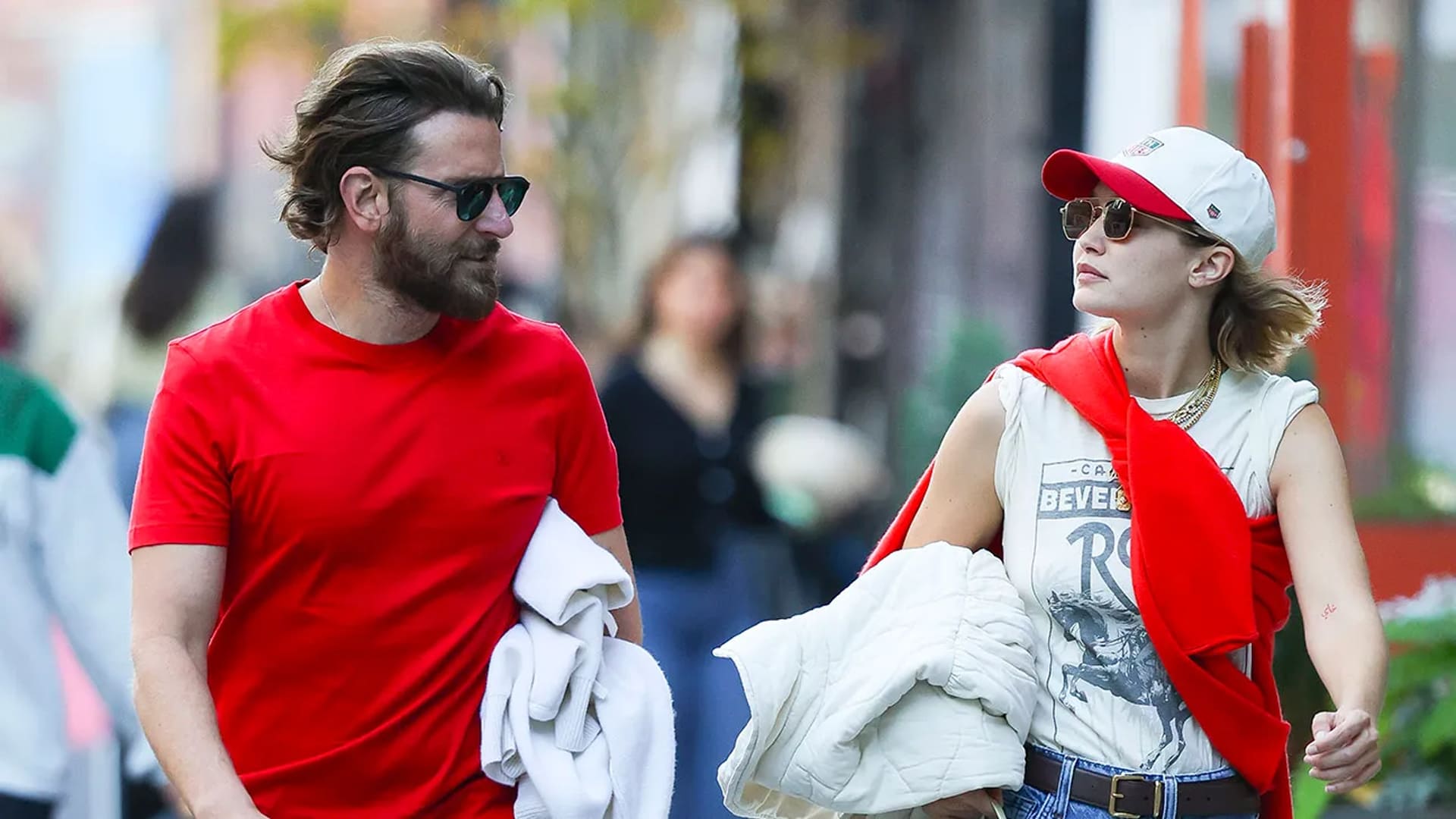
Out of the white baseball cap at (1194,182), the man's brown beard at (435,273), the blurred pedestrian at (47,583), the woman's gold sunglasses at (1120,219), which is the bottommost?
the blurred pedestrian at (47,583)

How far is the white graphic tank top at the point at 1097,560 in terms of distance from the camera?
363 centimetres

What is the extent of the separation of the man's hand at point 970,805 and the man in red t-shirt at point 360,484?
2.40 ft

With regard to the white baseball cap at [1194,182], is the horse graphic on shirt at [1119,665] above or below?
below

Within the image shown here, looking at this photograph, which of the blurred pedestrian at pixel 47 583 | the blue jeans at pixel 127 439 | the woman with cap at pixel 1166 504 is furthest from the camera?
the blue jeans at pixel 127 439

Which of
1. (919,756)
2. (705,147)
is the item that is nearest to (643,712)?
Answer: (919,756)

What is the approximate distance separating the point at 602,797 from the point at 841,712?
0.42 meters

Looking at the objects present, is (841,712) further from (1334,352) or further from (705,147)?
(705,147)

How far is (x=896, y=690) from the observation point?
11.9ft

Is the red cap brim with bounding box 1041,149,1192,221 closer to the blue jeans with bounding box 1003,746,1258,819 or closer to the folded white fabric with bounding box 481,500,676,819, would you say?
the blue jeans with bounding box 1003,746,1258,819

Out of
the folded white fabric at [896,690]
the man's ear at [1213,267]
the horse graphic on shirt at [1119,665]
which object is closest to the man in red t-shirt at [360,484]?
the folded white fabric at [896,690]

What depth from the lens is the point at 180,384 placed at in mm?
3645

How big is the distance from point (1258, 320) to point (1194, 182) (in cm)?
28

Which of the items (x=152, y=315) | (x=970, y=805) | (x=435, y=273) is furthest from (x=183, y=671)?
(x=152, y=315)

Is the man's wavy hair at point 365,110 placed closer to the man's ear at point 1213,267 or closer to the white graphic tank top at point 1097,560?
the white graphic tank top at point 1097,560
